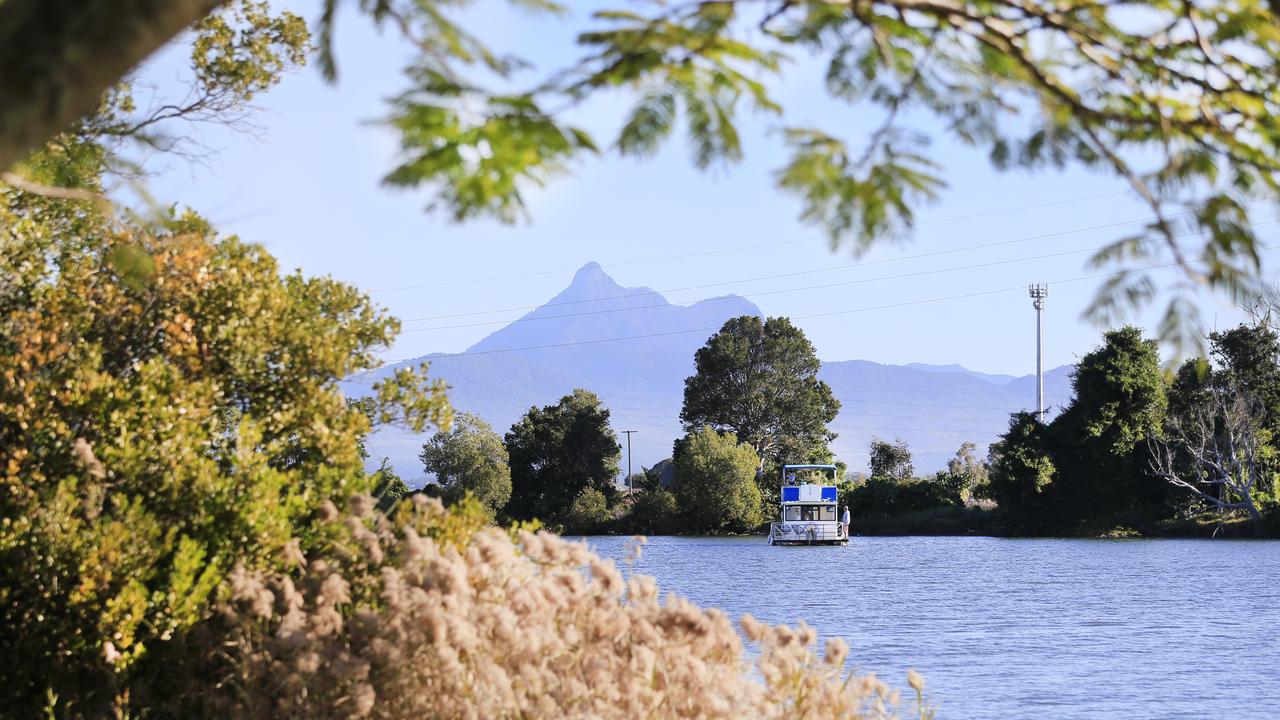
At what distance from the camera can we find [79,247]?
8.66 metres

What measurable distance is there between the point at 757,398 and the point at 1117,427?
29.3 metres

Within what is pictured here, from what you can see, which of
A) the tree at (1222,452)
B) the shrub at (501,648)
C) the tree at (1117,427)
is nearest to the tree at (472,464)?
the tree at (1117,427)

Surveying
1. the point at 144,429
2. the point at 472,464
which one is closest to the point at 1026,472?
the point at 472,464

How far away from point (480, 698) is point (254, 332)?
3.28 meters

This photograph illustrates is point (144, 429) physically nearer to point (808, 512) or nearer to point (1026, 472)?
point (1026, 472)

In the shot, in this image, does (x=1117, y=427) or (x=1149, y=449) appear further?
(x=1117, y=427)

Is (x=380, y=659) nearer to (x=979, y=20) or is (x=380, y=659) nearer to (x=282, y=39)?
(x=979, y=20)

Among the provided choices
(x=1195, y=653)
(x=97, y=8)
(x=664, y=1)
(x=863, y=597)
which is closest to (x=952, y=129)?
(x=664, y=1)

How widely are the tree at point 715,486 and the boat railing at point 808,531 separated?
6814 millimetres

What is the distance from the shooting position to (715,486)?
218 ft

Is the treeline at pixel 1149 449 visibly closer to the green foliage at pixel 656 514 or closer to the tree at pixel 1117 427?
the tree at pixel 1117 427

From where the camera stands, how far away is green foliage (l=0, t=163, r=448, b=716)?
6.72m

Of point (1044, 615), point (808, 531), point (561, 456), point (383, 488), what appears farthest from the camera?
point (561, 456)

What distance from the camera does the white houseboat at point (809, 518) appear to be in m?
58.5
